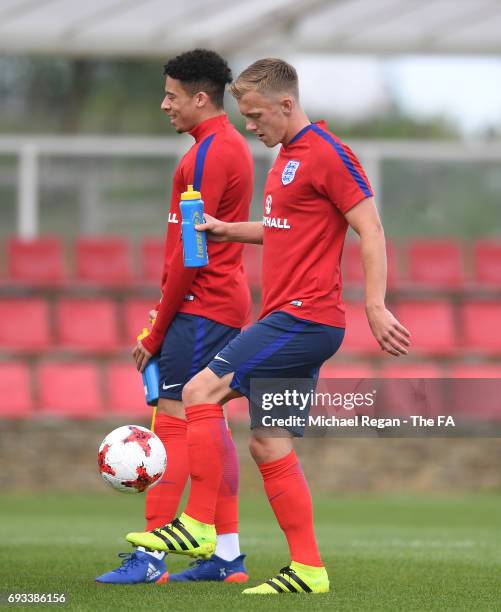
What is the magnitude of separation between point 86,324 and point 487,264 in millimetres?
4222

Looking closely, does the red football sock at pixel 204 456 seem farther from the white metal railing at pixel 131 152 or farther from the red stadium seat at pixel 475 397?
the white metal railing at pixel 131 152

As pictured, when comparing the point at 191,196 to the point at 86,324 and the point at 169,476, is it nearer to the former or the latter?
the point at 169,476

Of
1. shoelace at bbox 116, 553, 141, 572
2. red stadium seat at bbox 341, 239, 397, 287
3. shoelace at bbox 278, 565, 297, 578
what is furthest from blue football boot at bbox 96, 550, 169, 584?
red stadium seat at bbox 341, 239, 397, 287

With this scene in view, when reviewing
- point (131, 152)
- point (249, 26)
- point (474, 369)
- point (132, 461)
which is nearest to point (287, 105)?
point (132, 461)

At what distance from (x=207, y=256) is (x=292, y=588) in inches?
51.6

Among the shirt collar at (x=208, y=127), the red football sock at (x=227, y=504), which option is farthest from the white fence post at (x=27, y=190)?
the red football sock at (x=227, y=504)

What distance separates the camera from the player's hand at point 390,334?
4.68m

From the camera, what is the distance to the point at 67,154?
49.6 feet

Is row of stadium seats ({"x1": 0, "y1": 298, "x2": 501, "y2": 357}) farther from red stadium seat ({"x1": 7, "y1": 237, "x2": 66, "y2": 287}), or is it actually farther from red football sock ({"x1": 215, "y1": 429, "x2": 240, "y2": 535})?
red football sock ({"x1": 215, "y1": 429, "x2": 240, "y2": 535})

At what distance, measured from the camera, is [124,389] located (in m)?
11.8

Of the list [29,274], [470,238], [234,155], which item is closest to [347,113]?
[470,238]

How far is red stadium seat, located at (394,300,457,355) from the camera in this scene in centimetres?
1314

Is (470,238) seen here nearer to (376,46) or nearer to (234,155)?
(376,46)

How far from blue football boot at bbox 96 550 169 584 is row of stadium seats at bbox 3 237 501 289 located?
761cm
